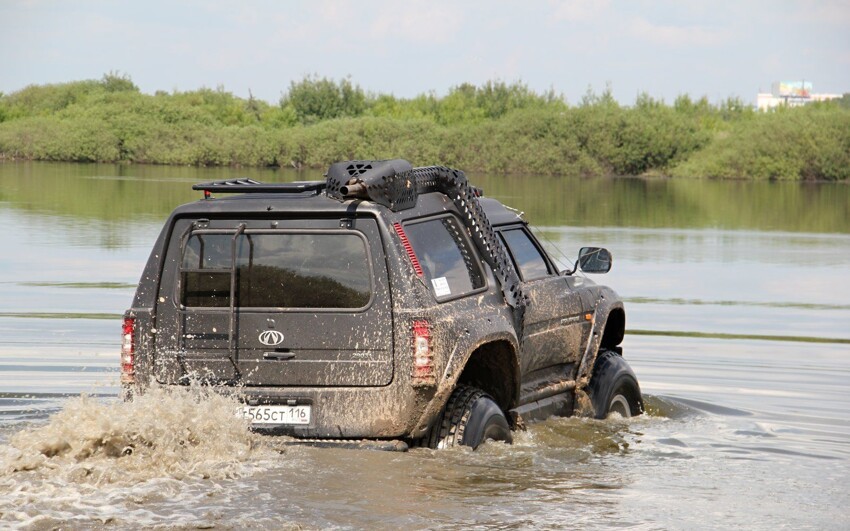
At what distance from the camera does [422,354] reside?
7094 mm

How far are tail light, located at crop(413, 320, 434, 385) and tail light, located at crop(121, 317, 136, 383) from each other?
154cm

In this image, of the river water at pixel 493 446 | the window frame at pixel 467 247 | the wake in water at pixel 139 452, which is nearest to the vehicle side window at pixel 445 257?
the window frame at pixel 467 247

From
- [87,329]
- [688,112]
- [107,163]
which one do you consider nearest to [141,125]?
[107,163]

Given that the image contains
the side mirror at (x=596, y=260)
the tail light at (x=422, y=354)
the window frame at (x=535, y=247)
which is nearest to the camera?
the tail light at (x=422, y=354)

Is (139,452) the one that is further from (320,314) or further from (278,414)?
(320,314)

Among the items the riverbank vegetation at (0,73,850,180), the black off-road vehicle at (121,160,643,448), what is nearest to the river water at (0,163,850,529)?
the black off-road vehicle at (121,160,643,448)

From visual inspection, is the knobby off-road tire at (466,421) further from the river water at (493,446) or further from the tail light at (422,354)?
the tail light at (422,354)

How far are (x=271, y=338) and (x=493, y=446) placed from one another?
146cm

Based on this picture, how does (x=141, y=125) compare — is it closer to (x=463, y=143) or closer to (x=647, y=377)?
(x=463, y=143)

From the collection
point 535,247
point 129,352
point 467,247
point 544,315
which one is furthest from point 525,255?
point 129,352

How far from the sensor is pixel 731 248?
94.2 ft

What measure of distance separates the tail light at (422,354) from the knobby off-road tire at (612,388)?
263cm

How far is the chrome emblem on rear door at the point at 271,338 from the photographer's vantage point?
715 cm

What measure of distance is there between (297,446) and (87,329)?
7.89 meters
